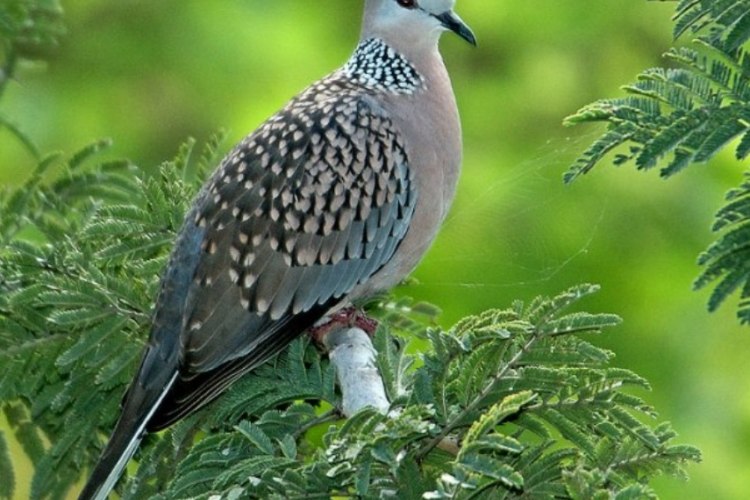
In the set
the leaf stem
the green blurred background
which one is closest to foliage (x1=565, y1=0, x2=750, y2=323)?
the leaf stem

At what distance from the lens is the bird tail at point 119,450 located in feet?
13.1

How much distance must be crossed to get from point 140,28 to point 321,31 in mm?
1426

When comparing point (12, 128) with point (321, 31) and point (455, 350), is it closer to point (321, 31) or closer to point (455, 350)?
point (455, 350)

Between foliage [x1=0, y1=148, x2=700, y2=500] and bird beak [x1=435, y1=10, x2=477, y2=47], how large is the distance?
102 centimetres

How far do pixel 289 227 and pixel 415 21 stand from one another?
3.54 feet

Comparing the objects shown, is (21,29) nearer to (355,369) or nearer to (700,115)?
(355,369)

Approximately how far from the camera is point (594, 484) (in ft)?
8.52

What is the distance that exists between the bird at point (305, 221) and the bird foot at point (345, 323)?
0.04 metres

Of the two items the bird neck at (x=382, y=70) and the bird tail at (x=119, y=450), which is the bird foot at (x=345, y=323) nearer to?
the bird tail at (x=119, y=450)

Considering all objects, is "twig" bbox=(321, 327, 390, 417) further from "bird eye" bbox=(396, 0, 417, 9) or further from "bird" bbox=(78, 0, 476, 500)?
"bird eye" bbox=(396, 0, 417, 9)

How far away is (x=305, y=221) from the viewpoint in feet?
15.3

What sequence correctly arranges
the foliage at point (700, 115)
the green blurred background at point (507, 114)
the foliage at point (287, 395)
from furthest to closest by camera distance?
the green blurred background at point (507, 114)
the foliage at point (287, 395)
the foliage at point (700, 115)

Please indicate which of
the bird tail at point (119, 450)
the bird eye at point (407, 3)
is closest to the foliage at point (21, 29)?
the bird eye at point (407, 3)

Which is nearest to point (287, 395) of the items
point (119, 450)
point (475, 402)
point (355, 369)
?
point (355, 369)
